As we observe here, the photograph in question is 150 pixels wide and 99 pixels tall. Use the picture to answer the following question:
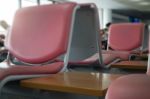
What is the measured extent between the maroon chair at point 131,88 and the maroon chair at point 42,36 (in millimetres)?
680

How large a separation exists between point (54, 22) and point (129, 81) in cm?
96

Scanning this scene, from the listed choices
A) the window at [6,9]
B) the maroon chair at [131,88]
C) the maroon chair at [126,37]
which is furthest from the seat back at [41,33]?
the window at [6,9]

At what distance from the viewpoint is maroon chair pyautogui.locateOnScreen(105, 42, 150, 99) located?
482mm

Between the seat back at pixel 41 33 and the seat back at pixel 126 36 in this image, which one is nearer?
the seat back at pixel 41 33

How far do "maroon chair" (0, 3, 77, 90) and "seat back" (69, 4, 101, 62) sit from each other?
0.55ft

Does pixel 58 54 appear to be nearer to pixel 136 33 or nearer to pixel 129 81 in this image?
pixel 129 81

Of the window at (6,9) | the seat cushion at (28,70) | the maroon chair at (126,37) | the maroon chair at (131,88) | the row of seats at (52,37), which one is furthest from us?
the window at (6,9)

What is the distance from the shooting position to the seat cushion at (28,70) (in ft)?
3.08

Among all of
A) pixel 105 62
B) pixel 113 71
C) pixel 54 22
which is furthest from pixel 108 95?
pixel 113 71

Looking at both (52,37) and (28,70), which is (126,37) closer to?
(52,37)

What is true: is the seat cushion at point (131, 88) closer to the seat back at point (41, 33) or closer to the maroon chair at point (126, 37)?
the seat back at point (41, 33)

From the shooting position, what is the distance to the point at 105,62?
168 centimetres

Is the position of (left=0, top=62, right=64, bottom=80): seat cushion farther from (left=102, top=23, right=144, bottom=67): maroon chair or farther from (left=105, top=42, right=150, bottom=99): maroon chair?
(left=102, top=23, right=144, bottom=67): maroon chair

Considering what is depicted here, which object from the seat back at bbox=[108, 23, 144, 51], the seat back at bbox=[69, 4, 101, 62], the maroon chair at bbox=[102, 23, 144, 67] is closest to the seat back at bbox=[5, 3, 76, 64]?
the seat back at bbox=[69, 4, 101, 62]
